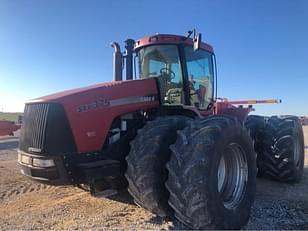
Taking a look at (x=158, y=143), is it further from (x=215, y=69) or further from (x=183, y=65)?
(x=215, y=69)

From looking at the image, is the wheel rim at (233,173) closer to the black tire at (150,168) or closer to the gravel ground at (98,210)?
the gravel ground at (98,210)

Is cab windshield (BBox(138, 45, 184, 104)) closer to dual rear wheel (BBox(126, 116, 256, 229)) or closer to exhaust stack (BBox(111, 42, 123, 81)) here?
exhaust stack (BBox(111, 42, 123, 81))

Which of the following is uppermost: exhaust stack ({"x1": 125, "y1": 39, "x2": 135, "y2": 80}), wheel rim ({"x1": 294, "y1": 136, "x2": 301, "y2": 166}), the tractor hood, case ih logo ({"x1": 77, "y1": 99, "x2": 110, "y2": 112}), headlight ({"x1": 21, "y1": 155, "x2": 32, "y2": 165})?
exhaust stack ({"x1": 125, "y1": 39, "x2": 135, "y2": 80})

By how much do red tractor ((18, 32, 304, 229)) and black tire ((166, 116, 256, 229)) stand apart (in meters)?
0.01

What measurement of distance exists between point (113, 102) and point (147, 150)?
1.00m

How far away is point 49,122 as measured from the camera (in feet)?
15.3

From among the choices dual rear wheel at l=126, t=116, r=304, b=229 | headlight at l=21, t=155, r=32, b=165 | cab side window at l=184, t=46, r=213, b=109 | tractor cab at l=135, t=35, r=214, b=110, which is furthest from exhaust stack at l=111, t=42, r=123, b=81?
headlight at l=21, t=155, r=32, b=165

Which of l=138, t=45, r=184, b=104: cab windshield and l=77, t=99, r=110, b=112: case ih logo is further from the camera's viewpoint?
l=138, t=45, r=184, b=104: cab windshield

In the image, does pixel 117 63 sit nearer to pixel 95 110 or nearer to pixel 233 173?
pixel 95 110

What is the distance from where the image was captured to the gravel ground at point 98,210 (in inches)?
195

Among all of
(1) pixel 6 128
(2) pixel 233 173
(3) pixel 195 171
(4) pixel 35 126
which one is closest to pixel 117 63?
(4) pixel 35 126

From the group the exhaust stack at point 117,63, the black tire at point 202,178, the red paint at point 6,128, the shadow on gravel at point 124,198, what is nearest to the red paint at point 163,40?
the exhaust stack at point 117,63

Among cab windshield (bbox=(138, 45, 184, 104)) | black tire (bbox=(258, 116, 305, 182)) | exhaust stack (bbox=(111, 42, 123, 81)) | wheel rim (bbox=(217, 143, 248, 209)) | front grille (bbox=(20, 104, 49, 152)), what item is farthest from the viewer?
black tire (bbox=(258, 116, 305, 182))

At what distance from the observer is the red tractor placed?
4383 millimetres
